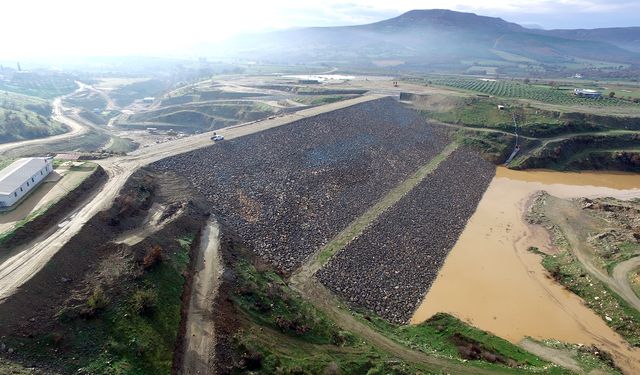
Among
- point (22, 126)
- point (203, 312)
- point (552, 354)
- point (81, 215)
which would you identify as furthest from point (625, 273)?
point (22, 126)

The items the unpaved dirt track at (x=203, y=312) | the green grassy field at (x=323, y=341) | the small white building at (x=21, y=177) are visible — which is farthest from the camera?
the small white building at (x=21, y=177)

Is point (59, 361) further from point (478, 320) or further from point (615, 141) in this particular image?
point (615, 141)

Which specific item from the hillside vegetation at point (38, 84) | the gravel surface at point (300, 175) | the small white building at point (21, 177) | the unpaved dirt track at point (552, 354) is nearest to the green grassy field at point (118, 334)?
the gravel surface at point (300, 175)

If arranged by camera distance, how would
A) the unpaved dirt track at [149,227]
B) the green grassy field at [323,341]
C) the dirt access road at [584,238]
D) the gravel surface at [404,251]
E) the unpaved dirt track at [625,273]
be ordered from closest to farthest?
1. the green grassy field at [323,341]
2. the unpaved dirt track at [149,227]
3. the gravel surface at [404,251]
4. the unpaved dirt track at [625,273]
5. the dirt access road at [584,238]

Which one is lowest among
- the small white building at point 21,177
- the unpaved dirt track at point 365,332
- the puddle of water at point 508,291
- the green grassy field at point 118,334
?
the puddle of water at point 508,291

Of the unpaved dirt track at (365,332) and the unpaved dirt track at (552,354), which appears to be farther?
the unpaved dirt track at (552,354)

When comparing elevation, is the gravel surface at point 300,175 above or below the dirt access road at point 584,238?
above

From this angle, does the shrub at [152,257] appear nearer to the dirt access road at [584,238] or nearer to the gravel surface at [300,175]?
the gravel surface at [300,175]
